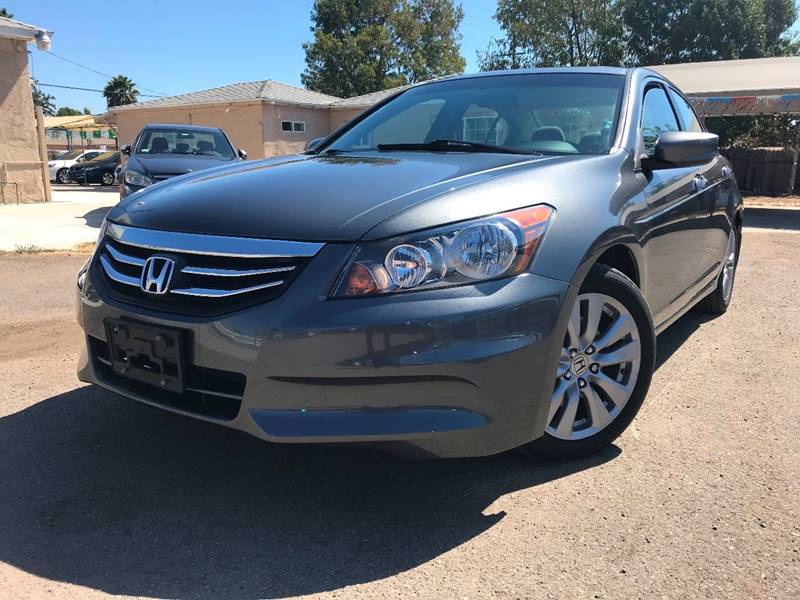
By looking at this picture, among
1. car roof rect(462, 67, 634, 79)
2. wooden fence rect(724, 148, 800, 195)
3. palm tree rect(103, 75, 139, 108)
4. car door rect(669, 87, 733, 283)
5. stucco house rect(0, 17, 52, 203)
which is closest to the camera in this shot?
car roof rect(462, 67, 634, 79)

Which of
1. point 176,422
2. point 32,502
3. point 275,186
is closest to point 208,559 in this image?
point 32,502

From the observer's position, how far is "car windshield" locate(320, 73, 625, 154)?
10.6 feet

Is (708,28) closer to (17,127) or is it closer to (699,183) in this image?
(17,127)

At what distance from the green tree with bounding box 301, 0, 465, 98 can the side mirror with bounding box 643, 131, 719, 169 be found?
122 ft

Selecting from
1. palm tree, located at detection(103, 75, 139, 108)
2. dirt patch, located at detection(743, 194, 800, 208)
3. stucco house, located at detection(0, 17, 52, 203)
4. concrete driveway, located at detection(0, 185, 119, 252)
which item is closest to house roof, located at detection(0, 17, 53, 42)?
stucco house, located at detection(0, 17, 52, 203)

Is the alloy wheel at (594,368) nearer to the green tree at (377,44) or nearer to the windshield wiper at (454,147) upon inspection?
the windshield wiper at (454,147)

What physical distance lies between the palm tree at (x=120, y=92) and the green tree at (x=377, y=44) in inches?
968

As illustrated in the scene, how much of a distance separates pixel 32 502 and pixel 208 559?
829mm

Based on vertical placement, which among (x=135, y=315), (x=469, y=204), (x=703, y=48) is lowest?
(x=135, y=315)

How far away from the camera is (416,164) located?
2.86 meters

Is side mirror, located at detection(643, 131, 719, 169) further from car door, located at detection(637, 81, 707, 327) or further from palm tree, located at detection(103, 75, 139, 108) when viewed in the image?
palm tree, located at detection(103, 75, 139, 108)

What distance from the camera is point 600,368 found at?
9.21 feet

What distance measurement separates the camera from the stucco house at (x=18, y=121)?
1437 cm

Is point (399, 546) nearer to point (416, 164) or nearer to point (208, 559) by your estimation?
point (208, 559)
